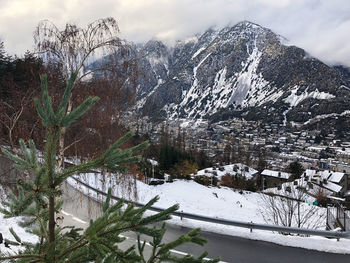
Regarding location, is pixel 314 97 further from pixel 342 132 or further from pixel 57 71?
pixel 57 71

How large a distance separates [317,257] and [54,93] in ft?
27.8

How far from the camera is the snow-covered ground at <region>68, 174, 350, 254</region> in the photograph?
294 inches

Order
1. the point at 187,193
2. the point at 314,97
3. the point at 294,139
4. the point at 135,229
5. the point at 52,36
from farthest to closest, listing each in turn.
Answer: the point at 314,97 → the point at 294,139 → the point at 187,193 → the point at 52,36 → the point at 135,229

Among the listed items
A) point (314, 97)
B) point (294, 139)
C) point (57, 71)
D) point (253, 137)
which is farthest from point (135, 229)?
point (314, 97)

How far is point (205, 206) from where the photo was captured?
614 inches

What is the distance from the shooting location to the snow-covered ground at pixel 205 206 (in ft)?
24.5

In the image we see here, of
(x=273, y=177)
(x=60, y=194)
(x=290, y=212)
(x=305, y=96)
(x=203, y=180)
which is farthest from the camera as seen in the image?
(x=305, y=96)

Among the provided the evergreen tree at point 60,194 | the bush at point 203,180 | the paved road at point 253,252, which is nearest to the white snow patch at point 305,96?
the bush at point 203,180

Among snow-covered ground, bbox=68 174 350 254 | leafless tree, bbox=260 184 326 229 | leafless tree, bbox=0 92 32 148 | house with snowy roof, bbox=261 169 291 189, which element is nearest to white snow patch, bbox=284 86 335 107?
house with snowy roof, bbox=261 169 291 189

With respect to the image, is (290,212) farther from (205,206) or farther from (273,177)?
(273,177)

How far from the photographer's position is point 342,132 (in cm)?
13662

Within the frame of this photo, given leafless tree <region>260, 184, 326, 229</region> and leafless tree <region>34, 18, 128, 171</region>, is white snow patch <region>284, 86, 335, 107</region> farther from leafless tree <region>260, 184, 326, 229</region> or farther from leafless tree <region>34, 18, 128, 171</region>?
leafless tree <region>34, 18, 128, 171</region>

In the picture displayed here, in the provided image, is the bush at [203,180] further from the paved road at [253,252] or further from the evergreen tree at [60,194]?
the evergreen tree at [60,194]

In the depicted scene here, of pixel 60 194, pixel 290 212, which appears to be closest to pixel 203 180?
pixel 290 212
